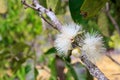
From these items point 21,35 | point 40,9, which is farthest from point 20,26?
point 40,9

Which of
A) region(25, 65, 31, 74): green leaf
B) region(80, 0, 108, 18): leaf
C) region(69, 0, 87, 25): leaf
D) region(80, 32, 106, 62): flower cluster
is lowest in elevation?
region(80, 32, 106, 62): flower cluster

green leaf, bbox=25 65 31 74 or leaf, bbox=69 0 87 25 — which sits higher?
green leaf, bbox=25 65 31 74

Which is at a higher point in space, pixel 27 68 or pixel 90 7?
pixel 27 68

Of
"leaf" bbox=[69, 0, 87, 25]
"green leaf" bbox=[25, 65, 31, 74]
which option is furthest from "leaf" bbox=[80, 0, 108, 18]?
"green leaf" bbox=[25, 65, 31, 74]

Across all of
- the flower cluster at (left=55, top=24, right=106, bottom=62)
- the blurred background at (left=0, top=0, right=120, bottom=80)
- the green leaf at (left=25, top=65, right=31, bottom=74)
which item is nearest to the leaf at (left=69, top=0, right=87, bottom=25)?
the blurred background at (left=0, top=0, right=120, bottom=80)

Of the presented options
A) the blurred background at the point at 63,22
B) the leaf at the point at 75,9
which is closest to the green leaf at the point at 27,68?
the blurred background at the point at 63,22

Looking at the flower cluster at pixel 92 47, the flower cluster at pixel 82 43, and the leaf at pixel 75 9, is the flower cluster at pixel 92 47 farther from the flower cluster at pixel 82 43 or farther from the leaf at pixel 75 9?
the leaf at pixel 75 9

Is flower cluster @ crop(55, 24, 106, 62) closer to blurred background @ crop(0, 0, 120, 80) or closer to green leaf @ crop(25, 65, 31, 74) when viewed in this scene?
blurred background @ crop(0, 0, 120, 80)

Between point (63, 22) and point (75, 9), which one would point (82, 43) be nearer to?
point (75, 9)

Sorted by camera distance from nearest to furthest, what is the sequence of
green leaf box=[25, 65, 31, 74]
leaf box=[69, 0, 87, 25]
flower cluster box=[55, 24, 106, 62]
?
flower cluster box=[55, 24, 106, 62] → leaf box=[69, 0, 87, 25] → green leaf box=[25, 65, 31, 74]

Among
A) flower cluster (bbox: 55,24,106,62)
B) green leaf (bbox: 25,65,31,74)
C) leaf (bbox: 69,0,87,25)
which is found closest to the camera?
flower cluster (bbox: 55,24,106,62)

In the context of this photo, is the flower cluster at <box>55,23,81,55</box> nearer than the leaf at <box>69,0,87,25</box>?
Yes

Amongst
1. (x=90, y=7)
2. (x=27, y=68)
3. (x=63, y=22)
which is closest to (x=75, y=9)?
(x=63, y=22)
